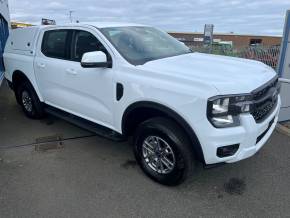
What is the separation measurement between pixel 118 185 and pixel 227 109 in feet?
5.17

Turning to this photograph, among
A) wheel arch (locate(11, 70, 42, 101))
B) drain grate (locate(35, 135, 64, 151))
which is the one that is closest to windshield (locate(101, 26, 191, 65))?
drain grate (locate(35, 135, 64, 151))

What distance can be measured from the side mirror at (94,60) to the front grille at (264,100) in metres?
1.75

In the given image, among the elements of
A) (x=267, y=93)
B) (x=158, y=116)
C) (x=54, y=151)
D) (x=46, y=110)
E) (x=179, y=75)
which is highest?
(x=179, y=75)

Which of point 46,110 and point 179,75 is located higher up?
point 179,75

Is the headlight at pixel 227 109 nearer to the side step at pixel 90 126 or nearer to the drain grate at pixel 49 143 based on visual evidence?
the side step at pixel 90 126

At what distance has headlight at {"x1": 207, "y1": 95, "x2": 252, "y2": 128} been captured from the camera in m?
2.85

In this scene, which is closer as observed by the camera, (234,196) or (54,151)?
(234,196)

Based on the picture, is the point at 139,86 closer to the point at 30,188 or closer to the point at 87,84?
the point at 87,84

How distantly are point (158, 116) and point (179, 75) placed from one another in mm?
588

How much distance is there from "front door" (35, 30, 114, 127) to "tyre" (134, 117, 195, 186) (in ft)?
1.94

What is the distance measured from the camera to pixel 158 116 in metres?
3.44

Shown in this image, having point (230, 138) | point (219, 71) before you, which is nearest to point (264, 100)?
point (219, 71)

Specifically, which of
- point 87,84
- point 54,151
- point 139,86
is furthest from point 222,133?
→ point 54,151

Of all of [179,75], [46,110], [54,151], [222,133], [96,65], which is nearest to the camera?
[222,133]
